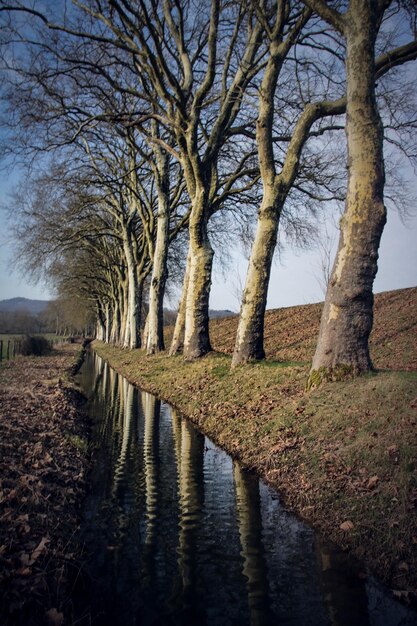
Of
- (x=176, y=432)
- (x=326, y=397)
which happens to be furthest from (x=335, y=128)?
(x=176, y=432)

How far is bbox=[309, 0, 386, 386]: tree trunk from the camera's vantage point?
23.3ft

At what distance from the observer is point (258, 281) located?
425 inches

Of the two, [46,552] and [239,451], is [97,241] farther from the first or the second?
[46,552]

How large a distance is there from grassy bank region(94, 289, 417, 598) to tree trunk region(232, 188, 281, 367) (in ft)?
2.14

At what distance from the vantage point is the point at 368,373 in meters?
7.04

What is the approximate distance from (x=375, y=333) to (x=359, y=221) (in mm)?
10460

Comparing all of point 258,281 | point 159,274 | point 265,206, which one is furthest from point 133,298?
point 265,206

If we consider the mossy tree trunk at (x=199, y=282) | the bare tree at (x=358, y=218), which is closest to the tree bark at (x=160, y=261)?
the mossy tree trunk at (x=199, y=282)

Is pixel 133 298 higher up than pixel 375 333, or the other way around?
pixel 133 298

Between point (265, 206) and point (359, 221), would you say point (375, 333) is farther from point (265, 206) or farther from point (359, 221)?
point (359, 221)

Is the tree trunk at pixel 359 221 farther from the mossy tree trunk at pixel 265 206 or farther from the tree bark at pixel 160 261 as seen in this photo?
the tree bark at pixel 160 261

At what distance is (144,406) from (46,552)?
7582 mm

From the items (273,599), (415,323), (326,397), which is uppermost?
(415,323)

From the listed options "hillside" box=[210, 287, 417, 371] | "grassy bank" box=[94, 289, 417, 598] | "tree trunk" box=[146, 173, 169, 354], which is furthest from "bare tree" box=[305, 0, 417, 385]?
"tree trunk" box=[146, 173, 169, 354]
